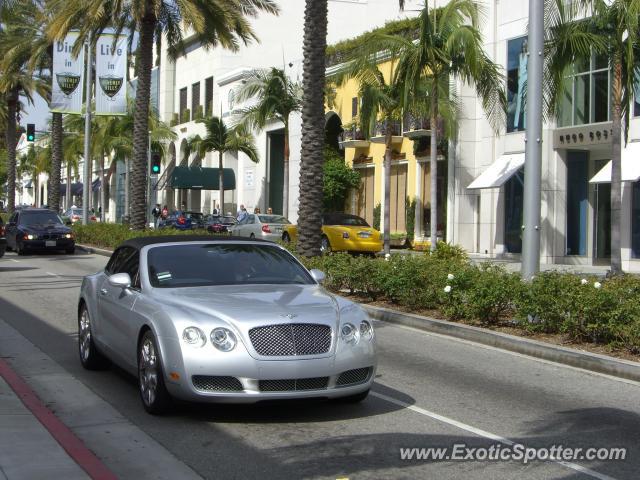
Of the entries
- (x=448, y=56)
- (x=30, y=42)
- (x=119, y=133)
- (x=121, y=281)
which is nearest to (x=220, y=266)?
(x=121, y=281)

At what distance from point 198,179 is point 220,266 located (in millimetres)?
49156

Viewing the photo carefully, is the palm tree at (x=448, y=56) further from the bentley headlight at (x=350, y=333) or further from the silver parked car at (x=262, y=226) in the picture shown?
the bentley headlight at (x=350, y=333)

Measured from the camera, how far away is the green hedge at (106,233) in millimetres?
29275

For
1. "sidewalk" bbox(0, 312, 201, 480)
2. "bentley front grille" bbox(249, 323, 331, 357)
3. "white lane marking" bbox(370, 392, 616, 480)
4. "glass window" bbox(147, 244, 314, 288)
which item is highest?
"glass window" bbox(147, 244, 314, 288)

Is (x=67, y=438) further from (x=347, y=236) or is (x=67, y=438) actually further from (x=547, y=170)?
(x=547, y=170)

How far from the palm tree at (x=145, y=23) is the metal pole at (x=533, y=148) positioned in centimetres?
1494

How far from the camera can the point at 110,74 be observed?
102 feet

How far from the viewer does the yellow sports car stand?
29.6 meters

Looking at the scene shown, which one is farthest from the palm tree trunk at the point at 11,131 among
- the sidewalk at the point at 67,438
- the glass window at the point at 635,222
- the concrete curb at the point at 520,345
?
the sidewalk at the point at 67,438

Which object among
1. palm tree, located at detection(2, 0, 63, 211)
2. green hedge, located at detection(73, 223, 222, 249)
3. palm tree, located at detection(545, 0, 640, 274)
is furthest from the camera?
palm tree, located at detection(2, 0, 63, 211)

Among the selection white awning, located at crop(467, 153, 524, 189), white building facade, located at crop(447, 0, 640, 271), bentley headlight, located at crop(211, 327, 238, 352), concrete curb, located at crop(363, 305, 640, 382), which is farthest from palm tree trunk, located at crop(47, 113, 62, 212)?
bentley headlight, located at crop(211, 327, 238, 352)

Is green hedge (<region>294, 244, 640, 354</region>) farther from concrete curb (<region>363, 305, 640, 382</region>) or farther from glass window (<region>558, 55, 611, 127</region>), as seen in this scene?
glass window (<region>558, 55, 611, 127</region>)

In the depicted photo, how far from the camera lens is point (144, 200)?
2991cm

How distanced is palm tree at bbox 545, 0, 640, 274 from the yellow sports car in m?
10.8
